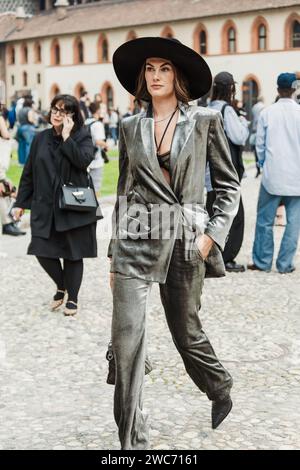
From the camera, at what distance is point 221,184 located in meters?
4.04

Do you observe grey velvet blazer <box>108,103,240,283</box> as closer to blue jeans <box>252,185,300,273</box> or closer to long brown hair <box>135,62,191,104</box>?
long brown hair <box>135,62,191,104</box>

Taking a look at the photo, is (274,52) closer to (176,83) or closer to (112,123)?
(112,123)

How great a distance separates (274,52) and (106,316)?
43.5 metres

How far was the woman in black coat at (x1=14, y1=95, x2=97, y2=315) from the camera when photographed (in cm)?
684

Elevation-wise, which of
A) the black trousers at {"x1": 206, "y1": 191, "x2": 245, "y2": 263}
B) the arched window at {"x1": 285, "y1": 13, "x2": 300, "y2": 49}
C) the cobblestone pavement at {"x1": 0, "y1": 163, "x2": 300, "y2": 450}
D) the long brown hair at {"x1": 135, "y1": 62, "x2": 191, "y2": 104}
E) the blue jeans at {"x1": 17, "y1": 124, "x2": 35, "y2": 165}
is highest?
the arched window at {"x1": 285, "y1": 13, "x2": 300, "y2": 49}

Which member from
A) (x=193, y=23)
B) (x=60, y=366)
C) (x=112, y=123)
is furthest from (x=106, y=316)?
(x=193, y=23)

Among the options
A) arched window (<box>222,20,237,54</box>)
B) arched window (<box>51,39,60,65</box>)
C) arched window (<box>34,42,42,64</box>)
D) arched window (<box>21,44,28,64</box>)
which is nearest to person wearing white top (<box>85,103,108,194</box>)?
arched window (<box>222,20,237,54</box>)

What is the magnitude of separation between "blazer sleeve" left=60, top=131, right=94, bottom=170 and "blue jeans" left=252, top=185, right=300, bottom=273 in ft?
8.31

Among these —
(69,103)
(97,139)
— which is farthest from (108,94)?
(69,103)

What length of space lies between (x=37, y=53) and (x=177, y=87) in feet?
213

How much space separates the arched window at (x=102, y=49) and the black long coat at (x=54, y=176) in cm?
5463

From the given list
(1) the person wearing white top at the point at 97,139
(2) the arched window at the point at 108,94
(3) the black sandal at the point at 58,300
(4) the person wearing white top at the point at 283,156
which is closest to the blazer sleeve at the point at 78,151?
(3) the black sandal at the point at 58,300

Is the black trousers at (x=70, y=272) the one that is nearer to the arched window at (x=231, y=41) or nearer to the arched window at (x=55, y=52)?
the arched window at (x=231, y=41)
